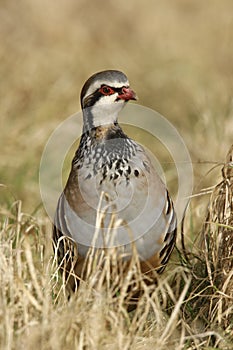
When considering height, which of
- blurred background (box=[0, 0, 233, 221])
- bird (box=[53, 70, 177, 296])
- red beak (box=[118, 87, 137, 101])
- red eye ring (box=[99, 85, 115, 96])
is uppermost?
blurred background (box=[0, 0, 233, 221])

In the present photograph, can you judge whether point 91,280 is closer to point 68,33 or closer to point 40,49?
point 40,49

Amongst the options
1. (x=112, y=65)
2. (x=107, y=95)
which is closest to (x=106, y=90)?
(x=107, y=95)

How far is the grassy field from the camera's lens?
2.85 meters

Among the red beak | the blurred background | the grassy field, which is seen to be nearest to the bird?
the red beak

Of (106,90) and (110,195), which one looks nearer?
(110,195)

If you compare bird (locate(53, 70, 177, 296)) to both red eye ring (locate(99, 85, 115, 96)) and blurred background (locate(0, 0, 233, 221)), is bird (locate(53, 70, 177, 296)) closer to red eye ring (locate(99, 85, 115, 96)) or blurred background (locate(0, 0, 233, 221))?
red eye ring (locate(99, 85, 115, 96))

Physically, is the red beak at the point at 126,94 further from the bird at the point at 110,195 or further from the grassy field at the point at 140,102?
the grassy field at the point at 140,102

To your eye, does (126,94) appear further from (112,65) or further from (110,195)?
(112,65)

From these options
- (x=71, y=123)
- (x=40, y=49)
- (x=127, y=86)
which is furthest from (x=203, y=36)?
(x=127, y=86)

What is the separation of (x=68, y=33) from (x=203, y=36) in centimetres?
158

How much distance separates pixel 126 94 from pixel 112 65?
4.66 m

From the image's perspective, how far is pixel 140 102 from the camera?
288 inches

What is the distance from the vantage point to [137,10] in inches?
386

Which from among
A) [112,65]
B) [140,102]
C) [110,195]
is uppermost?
[112,65]
